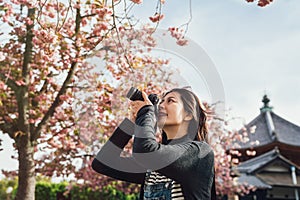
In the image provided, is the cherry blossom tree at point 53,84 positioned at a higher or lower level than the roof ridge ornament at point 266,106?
lower

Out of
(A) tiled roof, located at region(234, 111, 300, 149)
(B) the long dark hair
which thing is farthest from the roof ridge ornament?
(B) the long dark hair

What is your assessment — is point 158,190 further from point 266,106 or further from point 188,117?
point 266,106

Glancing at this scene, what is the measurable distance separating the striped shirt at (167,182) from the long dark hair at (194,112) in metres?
0.24

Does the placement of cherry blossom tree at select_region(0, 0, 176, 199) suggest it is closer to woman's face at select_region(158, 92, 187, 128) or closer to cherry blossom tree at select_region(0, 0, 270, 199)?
cherry blossom tree at select_region(0, 0, 270, 199)

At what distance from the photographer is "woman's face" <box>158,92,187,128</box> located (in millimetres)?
1708

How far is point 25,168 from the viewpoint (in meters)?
4.31

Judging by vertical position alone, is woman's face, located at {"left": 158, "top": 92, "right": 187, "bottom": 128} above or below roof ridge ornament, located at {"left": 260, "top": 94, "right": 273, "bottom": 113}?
below

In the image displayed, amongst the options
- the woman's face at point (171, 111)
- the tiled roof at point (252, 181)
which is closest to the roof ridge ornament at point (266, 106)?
the tiled roof at point (252, 181)

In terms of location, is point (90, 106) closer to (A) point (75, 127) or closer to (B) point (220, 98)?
(A) point (75, 127)

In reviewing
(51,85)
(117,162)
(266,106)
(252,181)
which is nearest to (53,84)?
(51,85)

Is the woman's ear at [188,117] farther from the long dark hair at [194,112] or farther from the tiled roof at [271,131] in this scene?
the tiled roof at [271,131]

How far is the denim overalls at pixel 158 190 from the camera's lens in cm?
160

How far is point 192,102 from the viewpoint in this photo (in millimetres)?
1778

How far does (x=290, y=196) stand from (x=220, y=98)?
11115 mm
